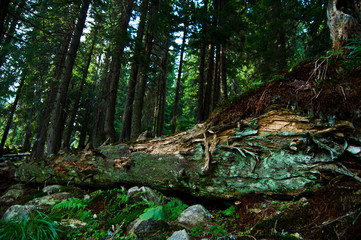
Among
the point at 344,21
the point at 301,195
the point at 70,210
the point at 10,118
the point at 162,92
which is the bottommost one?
the point at 70,210

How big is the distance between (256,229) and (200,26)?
10.5 meters

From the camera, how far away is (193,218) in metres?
3.18

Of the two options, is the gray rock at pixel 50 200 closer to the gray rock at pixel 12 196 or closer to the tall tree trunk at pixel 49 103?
the gray rock at pixel 12 196

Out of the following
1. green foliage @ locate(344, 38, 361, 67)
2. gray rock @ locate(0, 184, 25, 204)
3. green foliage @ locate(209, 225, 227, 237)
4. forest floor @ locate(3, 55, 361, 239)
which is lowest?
gray rock @ locate(0, 184, 25, 204)

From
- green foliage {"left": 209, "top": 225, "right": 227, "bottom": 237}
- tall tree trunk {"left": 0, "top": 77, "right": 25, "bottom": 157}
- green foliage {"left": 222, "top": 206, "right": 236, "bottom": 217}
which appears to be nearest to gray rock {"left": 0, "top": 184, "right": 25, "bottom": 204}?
green foliage {"left": 209, "top": 225, "right": 227, "bottom": 237}

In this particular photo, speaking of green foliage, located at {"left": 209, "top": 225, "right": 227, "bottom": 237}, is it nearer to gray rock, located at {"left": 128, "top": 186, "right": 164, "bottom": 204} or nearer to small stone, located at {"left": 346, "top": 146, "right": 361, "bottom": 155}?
gray rock, located at {"left": 128, "top": 186, "right": 164, "bottom": 204}

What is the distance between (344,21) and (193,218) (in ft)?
17.2

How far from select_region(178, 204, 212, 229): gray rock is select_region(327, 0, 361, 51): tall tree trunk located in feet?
14.5

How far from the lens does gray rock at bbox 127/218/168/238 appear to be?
102 inches

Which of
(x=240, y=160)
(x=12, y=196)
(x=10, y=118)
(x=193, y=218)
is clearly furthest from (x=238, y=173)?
(x=10, y=118)

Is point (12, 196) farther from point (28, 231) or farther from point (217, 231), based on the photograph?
point (217, 231)

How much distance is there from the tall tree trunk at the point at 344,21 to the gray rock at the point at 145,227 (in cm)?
499

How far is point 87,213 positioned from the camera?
3500mm

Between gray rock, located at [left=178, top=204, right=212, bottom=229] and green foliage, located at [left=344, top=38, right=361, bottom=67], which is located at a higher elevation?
green foliage, located at [left=344, top=38, right=361, bottom=67]
